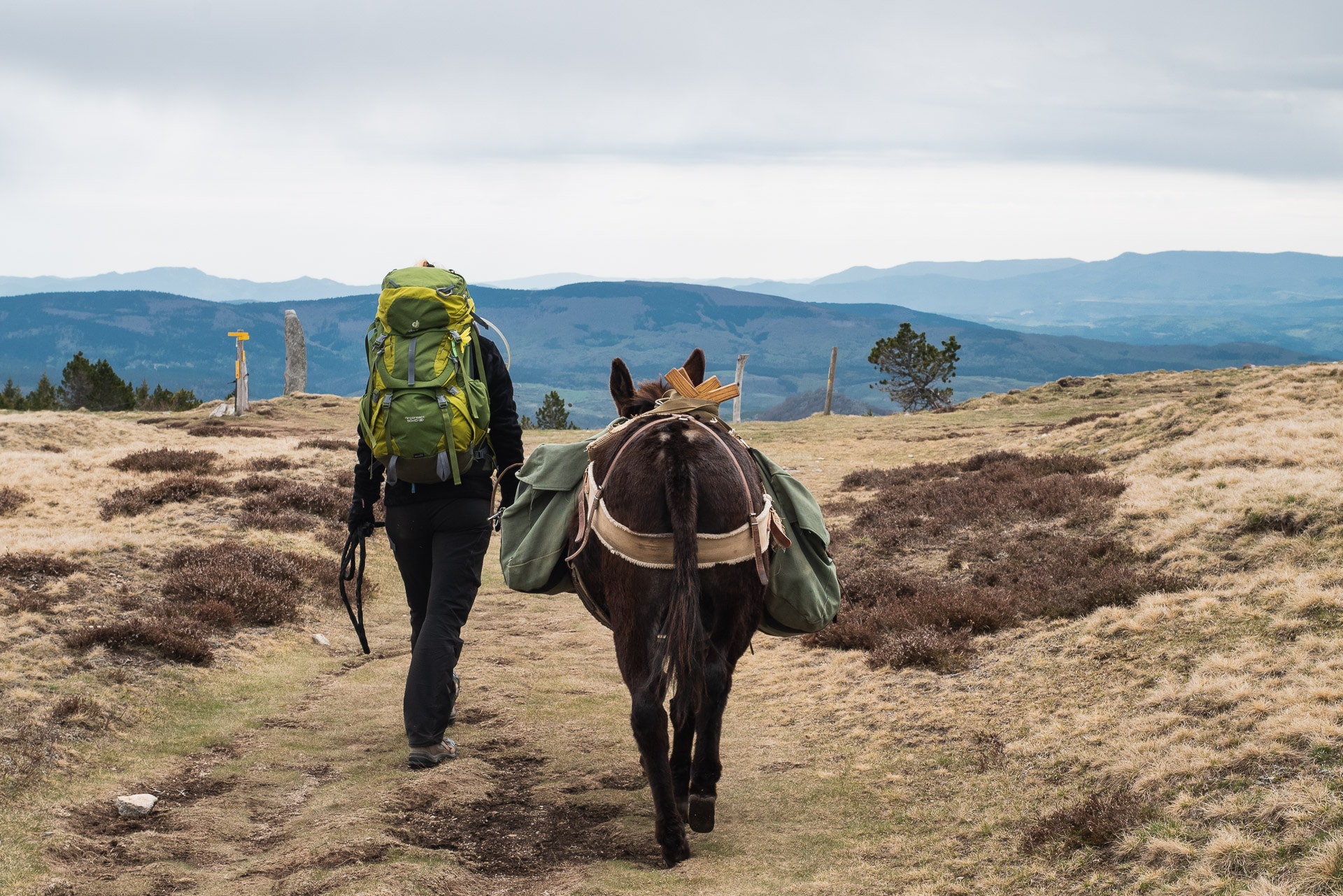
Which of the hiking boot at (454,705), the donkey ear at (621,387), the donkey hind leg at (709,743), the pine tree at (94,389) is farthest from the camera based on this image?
the pine tree at (94,389)

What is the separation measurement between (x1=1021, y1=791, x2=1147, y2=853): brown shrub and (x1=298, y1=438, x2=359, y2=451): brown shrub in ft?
59.6

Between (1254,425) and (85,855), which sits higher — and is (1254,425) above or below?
above

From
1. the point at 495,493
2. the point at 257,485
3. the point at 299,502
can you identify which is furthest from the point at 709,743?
the point at 257,485

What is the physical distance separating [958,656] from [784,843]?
3.22 metres

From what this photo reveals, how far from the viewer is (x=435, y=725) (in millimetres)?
6305

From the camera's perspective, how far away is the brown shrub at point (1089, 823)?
4496mm

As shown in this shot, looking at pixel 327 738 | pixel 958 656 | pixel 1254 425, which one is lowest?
pixel 327 738

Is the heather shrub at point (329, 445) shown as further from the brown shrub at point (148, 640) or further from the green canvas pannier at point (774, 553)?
the green canvas pannier at point (774, 553)

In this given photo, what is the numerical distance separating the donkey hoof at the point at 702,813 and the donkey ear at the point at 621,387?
2417mm

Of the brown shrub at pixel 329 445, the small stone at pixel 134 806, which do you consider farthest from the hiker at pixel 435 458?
the brown shrub at pixel 329 445

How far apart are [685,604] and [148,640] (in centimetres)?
576

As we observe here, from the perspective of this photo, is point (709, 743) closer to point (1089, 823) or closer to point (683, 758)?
point (683, 758)

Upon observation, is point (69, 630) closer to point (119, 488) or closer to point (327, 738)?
point (327, 738)

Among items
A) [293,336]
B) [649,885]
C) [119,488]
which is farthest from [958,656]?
[293,336]
